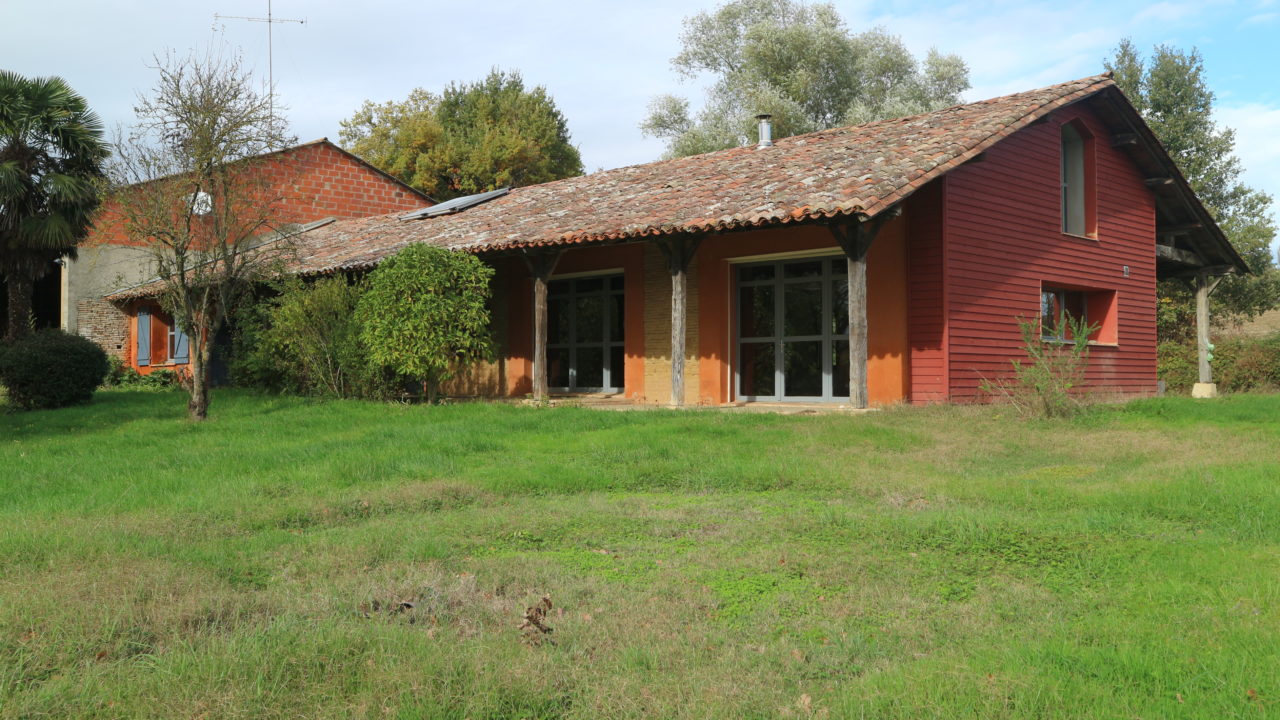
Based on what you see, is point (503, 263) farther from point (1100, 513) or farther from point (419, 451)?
point (1100, 513)

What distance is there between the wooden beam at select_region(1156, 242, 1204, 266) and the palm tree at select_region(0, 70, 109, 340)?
62.1 ft

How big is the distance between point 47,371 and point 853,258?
1320cm

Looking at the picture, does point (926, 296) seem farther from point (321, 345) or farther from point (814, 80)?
point (814, 80)

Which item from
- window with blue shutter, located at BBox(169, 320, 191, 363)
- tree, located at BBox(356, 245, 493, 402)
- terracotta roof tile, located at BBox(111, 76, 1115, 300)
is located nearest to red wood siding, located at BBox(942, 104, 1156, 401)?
terracotta roof tile, located at BBox(111, 76, 1115, 300)

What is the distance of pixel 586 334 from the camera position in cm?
1664

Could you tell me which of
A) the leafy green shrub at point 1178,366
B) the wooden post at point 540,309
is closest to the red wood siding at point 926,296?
the wooden post at point 540,309

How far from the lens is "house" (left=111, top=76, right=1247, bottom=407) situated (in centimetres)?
1302

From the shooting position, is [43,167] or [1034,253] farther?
[43,167]

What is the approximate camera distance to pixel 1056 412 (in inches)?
452

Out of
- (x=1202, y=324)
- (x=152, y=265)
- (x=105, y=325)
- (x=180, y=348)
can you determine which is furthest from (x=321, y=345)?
(x=1202, y=324)

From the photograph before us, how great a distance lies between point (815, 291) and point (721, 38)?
88.3ft

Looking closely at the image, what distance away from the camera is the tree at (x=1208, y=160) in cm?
2864

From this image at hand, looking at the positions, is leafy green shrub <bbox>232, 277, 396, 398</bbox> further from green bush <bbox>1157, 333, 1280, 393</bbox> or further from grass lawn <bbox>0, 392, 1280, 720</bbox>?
green bush <bbox>1157, 333, 1280, 393</bbox>

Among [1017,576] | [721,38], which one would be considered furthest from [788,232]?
[721,38]
